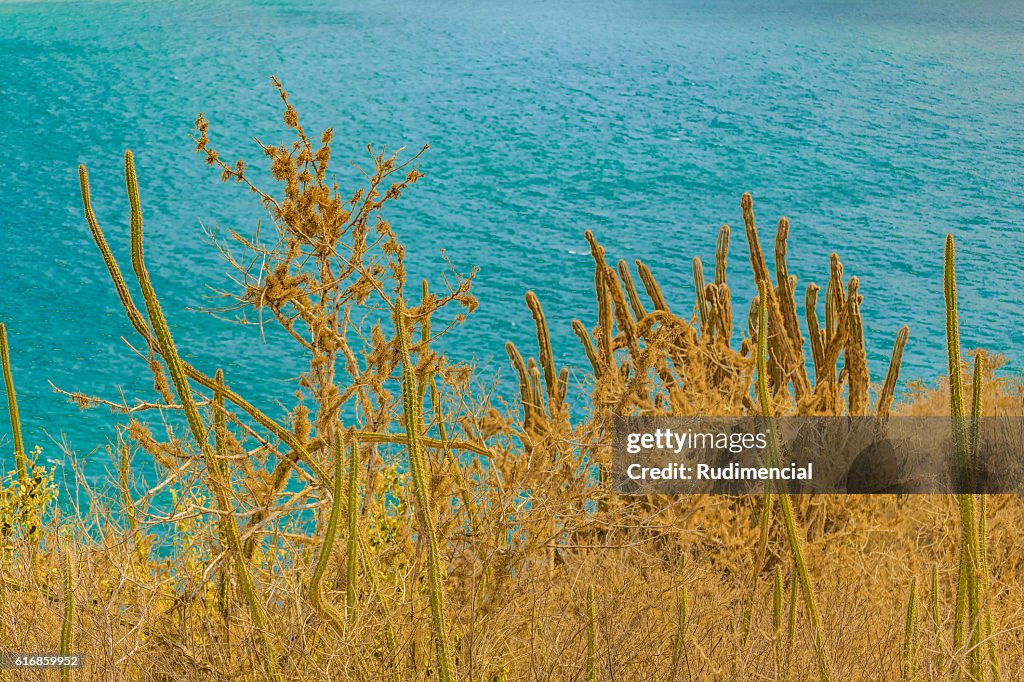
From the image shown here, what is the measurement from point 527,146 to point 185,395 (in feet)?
30.7

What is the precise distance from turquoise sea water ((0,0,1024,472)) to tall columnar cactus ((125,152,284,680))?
453cm

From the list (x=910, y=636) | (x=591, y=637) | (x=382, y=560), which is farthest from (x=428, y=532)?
(x=382, y=560)

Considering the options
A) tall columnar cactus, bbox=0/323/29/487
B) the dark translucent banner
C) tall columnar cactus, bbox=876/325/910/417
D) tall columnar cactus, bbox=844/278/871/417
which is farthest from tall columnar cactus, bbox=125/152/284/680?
tall columnar cactus, bbox=876/325/910/417

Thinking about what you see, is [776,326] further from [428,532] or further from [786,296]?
[428,532]

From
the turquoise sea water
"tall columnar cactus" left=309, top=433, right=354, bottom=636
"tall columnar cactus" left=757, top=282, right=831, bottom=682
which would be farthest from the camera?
the turquoise sea water

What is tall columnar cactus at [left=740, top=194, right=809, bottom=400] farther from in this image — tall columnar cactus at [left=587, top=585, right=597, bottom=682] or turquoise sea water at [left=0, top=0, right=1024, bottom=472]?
turquoise sea water at [left=0, top=0, right=1024, bottom=472]

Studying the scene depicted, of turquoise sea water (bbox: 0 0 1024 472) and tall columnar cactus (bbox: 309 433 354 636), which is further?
turquoise sea water (bbox: 0 0 1024 472)

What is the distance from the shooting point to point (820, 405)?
3.69 metres

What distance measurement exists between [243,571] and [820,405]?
8.05ft

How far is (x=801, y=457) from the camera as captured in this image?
11.1 feet

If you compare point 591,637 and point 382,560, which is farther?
point 382,560

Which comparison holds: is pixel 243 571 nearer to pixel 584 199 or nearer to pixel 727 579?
pixel 727 579

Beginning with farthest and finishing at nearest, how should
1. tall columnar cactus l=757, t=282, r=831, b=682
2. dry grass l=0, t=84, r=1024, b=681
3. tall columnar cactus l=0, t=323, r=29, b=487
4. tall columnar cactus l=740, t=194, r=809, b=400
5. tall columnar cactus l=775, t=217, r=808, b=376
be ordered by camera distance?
tall columnar cactus l=775, t=217, r=808, b=376 → tall columnar cactus l=740, t=194, r=809, b=400 → tall columnar cactus l=0, t=323, r=29, b=487 → dry grass l=0, t=84, r=1024, b=681 → tall columnar cactus l=757, t=282, r=831, b=682

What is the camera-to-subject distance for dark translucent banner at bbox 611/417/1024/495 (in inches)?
125
